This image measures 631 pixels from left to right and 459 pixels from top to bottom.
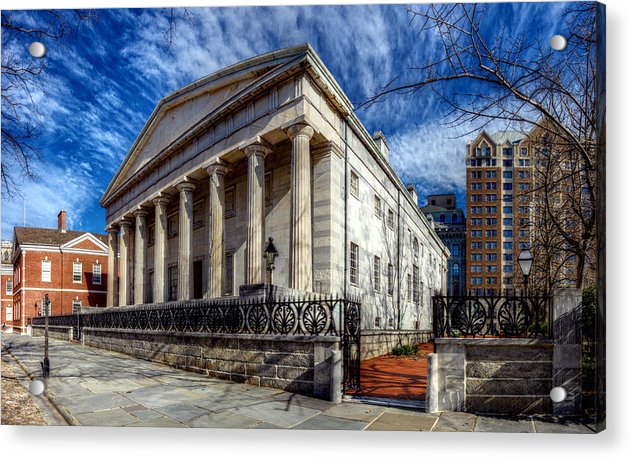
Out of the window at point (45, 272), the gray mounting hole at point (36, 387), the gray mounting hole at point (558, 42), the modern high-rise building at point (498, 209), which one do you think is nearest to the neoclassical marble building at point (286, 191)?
the modern high-rise building at point (498, 209)

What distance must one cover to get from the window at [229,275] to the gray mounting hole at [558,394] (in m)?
10.8

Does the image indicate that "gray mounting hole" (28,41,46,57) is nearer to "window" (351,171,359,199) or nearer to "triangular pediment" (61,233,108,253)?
"triangular pediment" (61,233,108,253)

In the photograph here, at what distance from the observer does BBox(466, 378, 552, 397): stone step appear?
229 inches

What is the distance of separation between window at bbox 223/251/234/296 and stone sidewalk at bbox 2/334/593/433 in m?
6.59

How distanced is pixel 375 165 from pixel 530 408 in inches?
308

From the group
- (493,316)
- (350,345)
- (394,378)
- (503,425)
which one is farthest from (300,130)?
(503,425)

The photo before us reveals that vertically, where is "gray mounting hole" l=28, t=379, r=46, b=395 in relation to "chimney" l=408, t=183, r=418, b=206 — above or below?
below

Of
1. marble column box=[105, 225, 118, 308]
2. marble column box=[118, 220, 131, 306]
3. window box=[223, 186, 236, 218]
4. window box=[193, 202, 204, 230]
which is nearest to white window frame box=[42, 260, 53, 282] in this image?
marble column box=[105, 225, 118, 308]

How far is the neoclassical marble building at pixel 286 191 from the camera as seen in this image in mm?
9250

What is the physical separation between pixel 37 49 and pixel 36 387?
5219 millimetres

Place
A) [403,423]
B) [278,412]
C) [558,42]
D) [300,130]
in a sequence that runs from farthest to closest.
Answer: [300,130], [278,412], [558,42], [403,423]

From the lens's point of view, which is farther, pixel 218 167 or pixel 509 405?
pixel 218 167

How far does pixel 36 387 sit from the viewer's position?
663cm

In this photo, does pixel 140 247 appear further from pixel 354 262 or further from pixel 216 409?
pixel 216 409
